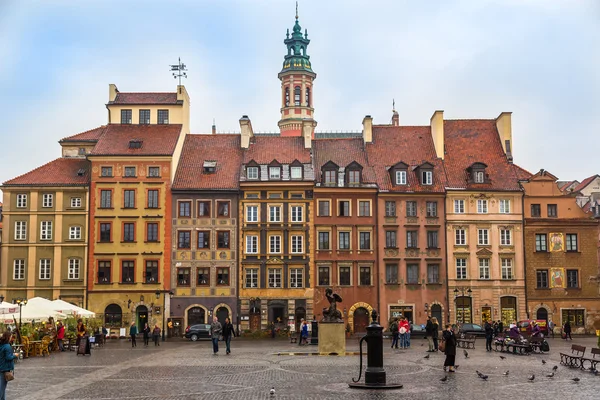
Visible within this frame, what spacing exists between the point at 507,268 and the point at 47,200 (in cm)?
3455

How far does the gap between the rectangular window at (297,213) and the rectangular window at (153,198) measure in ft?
33.1

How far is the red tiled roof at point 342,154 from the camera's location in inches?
2554

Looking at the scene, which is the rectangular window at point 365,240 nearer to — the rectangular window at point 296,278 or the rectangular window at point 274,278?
the rectangular window at point 296,278

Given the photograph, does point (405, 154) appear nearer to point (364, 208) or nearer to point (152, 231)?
point (364, 208)

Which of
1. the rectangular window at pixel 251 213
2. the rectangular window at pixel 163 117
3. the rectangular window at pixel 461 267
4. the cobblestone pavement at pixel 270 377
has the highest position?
the rectangular window at pixel 163 117

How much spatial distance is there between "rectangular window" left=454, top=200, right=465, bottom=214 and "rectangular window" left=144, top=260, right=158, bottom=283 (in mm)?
22663

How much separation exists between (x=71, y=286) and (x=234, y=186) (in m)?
13.8

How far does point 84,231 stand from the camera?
204 feet

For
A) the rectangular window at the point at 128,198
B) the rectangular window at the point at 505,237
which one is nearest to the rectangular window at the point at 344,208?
the rectangular window at the point at 505,237

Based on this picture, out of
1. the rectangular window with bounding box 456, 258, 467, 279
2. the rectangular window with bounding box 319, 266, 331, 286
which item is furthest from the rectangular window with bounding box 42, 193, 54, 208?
the rectangular window with bounding box 456, 258, 467, 279

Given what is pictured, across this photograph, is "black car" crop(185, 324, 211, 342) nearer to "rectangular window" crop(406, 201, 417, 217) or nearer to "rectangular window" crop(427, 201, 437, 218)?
"rectangular window" crop(406, 201, 417, 217)

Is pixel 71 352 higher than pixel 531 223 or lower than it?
lower

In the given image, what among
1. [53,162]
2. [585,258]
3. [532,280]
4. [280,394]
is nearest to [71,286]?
[53,162]

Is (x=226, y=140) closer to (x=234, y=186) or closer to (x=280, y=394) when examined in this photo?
(x=234, y=186)
